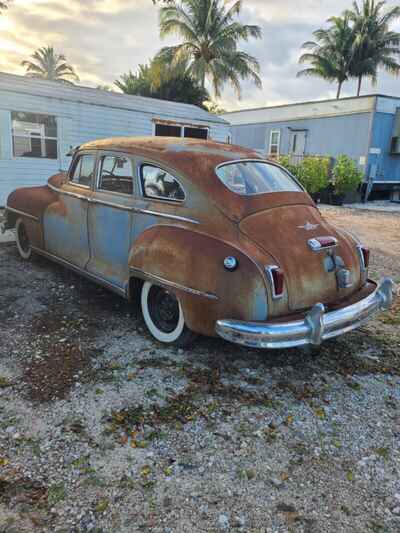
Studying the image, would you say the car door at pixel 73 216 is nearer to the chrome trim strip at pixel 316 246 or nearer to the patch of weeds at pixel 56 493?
the chrome trim strip at pixel 316 246

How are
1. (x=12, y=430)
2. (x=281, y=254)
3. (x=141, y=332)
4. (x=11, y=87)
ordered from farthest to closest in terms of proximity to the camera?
(x=11, y=87) < (x=141, y=332) < (x=281, y=254) < (x=12, y=430)

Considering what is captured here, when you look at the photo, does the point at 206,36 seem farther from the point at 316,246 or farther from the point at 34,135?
the point at 316,246

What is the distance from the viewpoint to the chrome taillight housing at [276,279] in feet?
10.2

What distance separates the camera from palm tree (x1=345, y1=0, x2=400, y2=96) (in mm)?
29688

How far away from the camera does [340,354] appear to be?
395 centimetres

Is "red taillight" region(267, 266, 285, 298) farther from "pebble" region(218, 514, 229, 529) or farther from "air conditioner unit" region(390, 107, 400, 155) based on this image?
"air conditioner unit" region(390, 107, 400, 155)

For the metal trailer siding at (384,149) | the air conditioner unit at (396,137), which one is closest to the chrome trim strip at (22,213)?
the metal trailer siding at (384,149)

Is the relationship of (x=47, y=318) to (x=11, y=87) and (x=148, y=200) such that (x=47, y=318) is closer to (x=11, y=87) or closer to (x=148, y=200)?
(x=148, y=200)

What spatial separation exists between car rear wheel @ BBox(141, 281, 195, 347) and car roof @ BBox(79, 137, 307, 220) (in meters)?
0.97

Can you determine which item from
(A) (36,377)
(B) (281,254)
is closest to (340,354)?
(B) (281,254)

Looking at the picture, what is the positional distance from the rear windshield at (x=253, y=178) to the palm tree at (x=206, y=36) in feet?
79.5

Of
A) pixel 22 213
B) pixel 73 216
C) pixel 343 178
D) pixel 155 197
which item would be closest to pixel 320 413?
pixel 155 197

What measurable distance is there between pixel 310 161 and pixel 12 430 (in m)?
15.9

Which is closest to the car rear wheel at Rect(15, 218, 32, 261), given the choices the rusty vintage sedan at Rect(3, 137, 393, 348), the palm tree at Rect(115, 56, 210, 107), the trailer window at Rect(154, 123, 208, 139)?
the rusty vintage sedan at Rect(3, 137, 393, 348)
